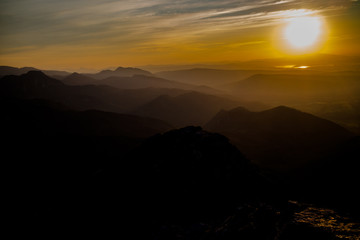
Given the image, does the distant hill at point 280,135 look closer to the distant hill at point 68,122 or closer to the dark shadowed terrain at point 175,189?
the dark shadowed terrain at point 175,189

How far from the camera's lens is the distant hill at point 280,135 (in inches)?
2952

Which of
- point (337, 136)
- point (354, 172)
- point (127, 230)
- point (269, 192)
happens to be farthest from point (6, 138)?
point (337, 136)

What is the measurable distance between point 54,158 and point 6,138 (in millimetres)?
24883

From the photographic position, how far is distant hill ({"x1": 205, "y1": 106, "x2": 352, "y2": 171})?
246 ft

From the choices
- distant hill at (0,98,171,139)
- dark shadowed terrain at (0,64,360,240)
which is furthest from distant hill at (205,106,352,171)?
distant hill at (0,98,171,139)

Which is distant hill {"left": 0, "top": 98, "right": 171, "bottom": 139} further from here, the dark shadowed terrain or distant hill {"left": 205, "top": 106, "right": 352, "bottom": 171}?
distant hill {"left": 205, "top": 106, "right": 352, "bottom": 171}

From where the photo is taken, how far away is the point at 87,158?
6319cm

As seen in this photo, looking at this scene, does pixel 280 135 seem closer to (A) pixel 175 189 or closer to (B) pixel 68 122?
(A) pixel 175 189

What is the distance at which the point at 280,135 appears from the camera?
328 ft

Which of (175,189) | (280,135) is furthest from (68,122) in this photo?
(280,135)

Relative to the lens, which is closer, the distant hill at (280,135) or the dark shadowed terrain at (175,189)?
the dark shadowed terrain at (175,189)

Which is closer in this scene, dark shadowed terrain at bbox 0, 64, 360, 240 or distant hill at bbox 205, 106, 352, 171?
dark shadowed terrain at bbox 0, 64, 360, 240

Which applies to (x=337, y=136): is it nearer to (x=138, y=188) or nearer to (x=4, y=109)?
(x=138, y=188)

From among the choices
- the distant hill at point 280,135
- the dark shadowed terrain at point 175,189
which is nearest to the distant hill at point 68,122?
the dark shadowed terrain at point 175,189
